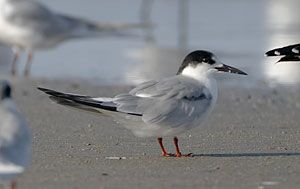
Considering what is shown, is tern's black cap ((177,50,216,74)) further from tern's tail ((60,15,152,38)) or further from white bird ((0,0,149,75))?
tern's tail ((60,15,152,38))

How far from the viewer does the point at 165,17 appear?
53.6 feet

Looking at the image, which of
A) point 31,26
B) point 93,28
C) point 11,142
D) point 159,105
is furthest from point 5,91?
point 93,28

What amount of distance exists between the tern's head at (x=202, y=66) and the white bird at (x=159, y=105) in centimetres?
10

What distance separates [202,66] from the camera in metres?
6.71

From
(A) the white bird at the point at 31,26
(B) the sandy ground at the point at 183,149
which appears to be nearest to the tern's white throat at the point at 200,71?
(B) the sandy ground at the point at 183,149

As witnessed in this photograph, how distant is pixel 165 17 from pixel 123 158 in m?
10.1

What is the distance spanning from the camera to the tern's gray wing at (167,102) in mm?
6312

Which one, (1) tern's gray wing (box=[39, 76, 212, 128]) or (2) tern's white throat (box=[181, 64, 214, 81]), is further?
(2) tern's white throat (box=[181, 64, 214, 81])

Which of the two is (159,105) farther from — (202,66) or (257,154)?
(257,154)

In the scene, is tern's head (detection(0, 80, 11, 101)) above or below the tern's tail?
above

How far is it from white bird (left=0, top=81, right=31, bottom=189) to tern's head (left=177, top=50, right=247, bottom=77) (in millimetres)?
1863

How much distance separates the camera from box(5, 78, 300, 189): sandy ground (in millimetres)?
5594

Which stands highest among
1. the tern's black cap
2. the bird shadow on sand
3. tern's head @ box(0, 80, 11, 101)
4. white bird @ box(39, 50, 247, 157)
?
tern's head @ box(0, 80, 11, 101)

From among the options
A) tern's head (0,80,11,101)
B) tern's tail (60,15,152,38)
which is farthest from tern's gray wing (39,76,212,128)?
tern's tail (60,15,152,38)
